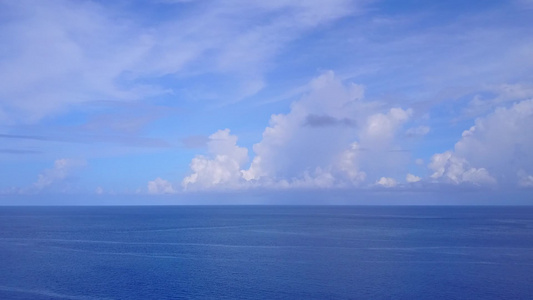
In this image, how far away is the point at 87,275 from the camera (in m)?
69.4

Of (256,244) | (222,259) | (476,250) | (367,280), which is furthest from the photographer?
(256,244)

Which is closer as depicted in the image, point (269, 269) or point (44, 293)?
point (44, 293)

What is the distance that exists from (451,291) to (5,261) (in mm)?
74397

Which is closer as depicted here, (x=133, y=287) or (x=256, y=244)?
(x=133, y=287)

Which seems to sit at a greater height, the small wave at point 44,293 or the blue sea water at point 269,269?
the blue sea water at point 269,269

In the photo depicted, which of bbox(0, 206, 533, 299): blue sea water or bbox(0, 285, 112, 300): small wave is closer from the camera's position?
bbox(0, 285, 112, 300): small wave

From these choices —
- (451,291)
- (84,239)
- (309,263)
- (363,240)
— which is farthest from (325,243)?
(84,239)

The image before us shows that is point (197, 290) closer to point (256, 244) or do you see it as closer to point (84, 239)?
point (256, 244)

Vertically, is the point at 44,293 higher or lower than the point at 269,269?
lower

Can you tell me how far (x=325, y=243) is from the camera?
351 feet

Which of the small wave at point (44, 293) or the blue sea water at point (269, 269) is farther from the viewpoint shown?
the blue sea water at point (269, 269)

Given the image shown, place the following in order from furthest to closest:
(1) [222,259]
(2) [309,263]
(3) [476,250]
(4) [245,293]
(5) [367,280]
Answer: (3) [476,250]
(1) [222,259]
(2) [309,263]
(5) [367,280]
(4) [245,293]

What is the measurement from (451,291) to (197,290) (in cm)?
3361

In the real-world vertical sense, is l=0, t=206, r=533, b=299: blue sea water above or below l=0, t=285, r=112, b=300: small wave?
above
